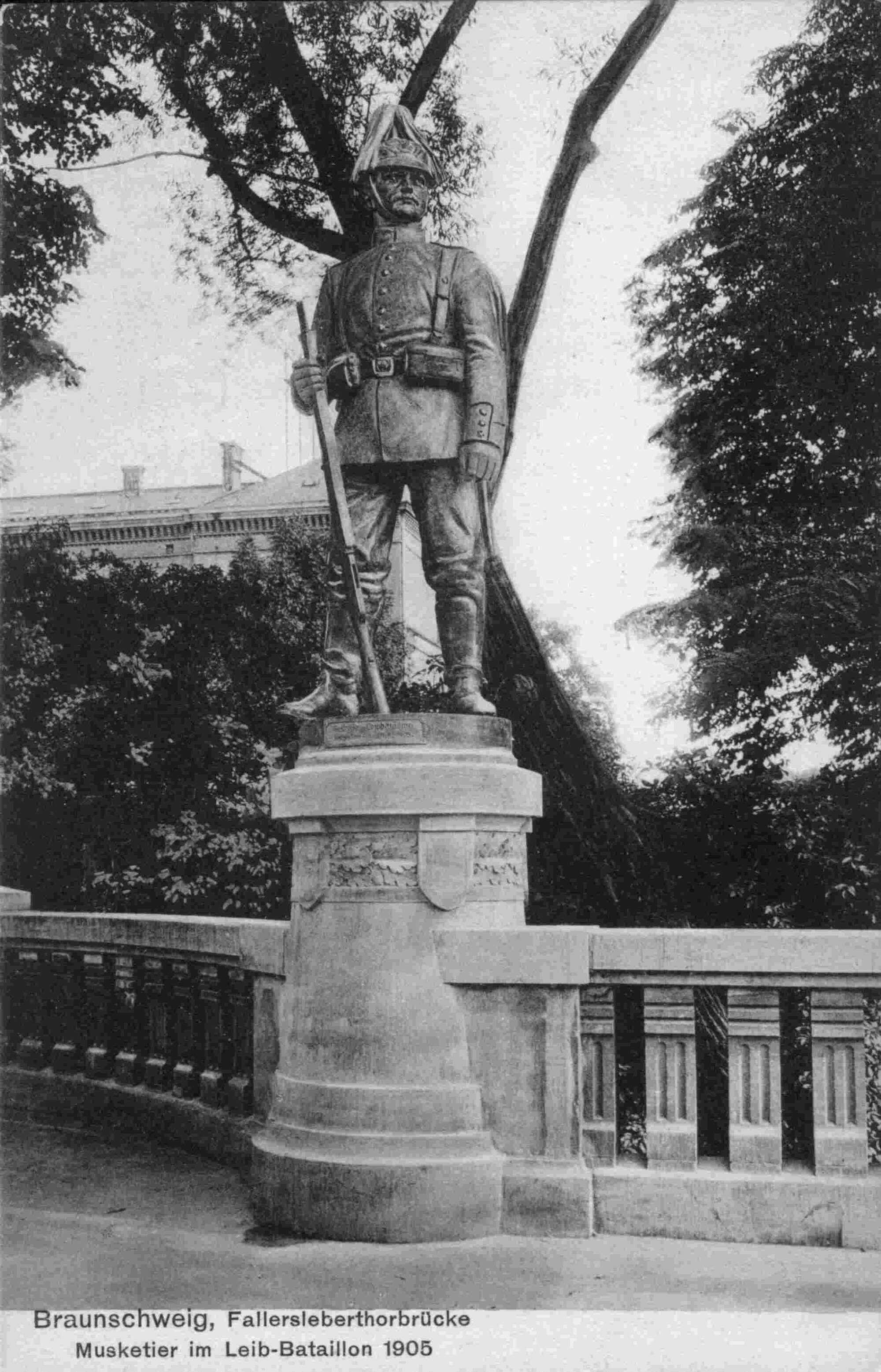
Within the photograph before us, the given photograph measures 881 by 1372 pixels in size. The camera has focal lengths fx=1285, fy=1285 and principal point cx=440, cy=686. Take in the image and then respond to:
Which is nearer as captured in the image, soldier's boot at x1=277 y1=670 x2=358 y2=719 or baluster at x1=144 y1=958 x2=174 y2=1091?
soldier's boot at x1=277 y1=670 x2=358 y2=719

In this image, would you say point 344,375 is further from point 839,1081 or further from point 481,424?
point 839,1081

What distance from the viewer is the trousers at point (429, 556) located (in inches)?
232

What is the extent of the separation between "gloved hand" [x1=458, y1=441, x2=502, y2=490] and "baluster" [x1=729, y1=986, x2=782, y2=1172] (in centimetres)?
250

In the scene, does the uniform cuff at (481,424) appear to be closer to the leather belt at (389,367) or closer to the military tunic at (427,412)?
the military tunic at (427,412)

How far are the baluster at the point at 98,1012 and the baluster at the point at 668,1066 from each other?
3.65 m

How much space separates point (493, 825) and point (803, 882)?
21.1 feet

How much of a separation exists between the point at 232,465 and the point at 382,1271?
9566mm

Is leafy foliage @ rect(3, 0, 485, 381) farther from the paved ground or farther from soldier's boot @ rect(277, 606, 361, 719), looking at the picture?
the paved ground

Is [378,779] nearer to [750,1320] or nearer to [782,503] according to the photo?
[750,1320]

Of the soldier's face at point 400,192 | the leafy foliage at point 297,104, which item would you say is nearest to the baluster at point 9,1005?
the soldier's face at point 400,192

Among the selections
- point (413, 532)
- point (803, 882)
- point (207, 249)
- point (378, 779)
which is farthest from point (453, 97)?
point (378, 779)

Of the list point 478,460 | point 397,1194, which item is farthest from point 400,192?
point 397,1194

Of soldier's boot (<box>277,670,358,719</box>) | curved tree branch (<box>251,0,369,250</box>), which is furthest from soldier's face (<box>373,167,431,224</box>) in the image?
curved tree branch (<box>251,0,369,250</box>)

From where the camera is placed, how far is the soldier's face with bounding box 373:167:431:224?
5992 mm
